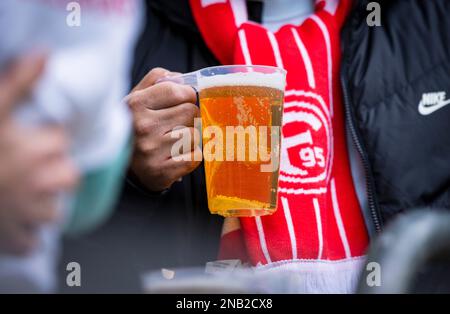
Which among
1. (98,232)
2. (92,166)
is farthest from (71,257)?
(92,166)

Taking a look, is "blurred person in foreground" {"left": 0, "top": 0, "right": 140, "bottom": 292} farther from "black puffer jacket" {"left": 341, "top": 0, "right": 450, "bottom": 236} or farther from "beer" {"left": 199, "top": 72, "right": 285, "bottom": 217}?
"black puffer jacket" {"left": 341, "top": 0, "right": 450, "bottom": 236}

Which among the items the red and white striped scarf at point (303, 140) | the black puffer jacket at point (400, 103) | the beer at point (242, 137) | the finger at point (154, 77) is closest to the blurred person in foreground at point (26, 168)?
the beer at point (242, 137)

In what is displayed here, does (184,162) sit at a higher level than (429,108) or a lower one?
lower

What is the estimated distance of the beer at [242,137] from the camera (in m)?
0.88

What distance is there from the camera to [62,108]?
50 centimetres

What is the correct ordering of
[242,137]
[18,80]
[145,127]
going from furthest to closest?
[145,127] → [242,137] → [18,80]

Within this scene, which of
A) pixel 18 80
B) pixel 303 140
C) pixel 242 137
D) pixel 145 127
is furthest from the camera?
pixel 303 140

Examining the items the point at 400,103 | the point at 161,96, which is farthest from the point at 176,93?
the point at 400,103

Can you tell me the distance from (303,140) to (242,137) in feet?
1.00

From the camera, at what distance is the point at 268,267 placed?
3.65 ft

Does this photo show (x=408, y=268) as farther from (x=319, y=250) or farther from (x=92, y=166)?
(x=319, y=250)

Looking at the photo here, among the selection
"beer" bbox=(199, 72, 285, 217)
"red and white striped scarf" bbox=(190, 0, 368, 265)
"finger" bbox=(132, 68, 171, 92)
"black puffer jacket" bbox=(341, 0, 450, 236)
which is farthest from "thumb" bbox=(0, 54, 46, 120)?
"black puffer jacket" bbox=(341, 0, 450, 236)

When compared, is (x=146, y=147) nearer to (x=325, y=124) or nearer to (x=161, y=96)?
(x=161, y=96)

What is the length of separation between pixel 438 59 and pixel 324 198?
340 millimetres
